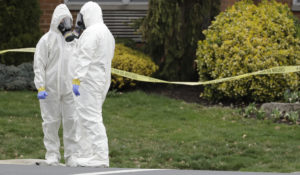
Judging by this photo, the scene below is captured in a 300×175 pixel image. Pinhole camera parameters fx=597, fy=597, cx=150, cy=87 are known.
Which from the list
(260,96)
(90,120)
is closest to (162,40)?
(260,96)

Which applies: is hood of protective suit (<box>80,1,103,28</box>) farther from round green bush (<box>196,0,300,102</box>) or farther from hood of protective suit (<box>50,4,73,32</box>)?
round green bush (<box>196,0,300,102</box>)

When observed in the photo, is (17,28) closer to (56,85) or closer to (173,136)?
(173,136)

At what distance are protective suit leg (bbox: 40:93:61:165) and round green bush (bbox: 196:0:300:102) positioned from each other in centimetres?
509

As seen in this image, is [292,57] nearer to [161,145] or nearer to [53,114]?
[161,145]

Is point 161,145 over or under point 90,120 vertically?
under

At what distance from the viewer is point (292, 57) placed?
1141cm

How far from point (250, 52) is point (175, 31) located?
6.55ft

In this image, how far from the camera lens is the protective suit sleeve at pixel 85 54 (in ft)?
21.4

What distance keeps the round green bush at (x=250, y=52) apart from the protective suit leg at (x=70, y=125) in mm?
4977

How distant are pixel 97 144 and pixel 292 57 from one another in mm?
6035

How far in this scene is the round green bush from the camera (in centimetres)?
1121

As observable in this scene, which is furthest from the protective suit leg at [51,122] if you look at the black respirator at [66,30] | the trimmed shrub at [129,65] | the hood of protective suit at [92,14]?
the trimmed shrub at [129,65]

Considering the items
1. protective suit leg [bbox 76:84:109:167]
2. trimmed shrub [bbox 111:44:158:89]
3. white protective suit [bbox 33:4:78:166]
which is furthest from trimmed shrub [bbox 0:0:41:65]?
protective suit leg [bbox 76:84:109:167]

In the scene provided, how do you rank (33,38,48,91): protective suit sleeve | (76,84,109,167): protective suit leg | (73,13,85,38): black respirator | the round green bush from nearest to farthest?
(76,84,109,167): protective suit leg, (33,38,48,91): protective suit sleeve, (73,13,85,38): black respirator, the round green bush
